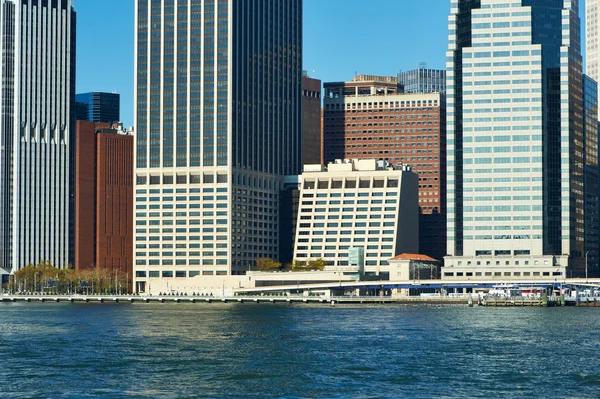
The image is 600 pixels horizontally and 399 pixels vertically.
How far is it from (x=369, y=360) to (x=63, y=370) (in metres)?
35.0

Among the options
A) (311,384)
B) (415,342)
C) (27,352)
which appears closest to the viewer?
(311,384)

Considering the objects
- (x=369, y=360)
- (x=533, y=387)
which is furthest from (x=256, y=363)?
(x=533, y=387)

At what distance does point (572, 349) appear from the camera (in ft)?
536

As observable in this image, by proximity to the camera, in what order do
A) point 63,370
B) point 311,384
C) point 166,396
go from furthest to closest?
point 63,370, point 311,384, point 166,396

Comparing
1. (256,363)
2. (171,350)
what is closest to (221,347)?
(171,350)

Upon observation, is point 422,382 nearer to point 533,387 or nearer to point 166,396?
point 533,387

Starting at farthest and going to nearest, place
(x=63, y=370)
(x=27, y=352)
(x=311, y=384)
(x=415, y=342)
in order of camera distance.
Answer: (x=415, y=342), (x=27, y=352), (x=63, y=370), (x=311, y=384)

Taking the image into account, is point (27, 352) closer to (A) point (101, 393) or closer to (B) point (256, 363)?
(B) point (256, 363)

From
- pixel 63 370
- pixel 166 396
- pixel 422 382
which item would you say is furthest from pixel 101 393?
pixel 422 382

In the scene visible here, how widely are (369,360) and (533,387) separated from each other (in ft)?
91.7

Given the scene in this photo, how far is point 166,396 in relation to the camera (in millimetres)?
120500

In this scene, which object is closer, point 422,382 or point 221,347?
point 422,382

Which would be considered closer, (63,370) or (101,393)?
(101,393)

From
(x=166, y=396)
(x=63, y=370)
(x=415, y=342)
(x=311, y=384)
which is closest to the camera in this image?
(x=166, y=396)
